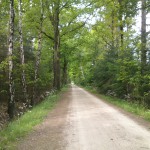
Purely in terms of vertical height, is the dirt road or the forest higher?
the forest

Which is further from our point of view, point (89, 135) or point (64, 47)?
point (64, 47)

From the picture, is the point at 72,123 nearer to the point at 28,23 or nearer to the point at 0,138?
the point at 0,138

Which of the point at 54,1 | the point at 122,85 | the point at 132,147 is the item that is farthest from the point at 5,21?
the point at 132,147

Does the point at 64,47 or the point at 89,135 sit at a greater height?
the point at 64,47

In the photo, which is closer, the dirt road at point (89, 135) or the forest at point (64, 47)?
the dirt road at point (89, 135)

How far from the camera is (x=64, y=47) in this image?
44.1 m

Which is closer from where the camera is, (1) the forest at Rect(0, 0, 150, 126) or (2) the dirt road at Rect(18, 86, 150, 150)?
(2) the dirt road at Rect(18, 86, 150, 150)

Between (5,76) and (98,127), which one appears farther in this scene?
(5,76)

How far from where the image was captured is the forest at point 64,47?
660 inches

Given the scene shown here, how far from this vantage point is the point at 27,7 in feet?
77.8

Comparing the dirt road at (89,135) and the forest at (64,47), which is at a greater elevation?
the forest at (64,47)

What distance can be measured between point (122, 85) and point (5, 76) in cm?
956

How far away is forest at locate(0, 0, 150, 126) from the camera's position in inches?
660

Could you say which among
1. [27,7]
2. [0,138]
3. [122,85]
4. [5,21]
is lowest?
[0,138]
